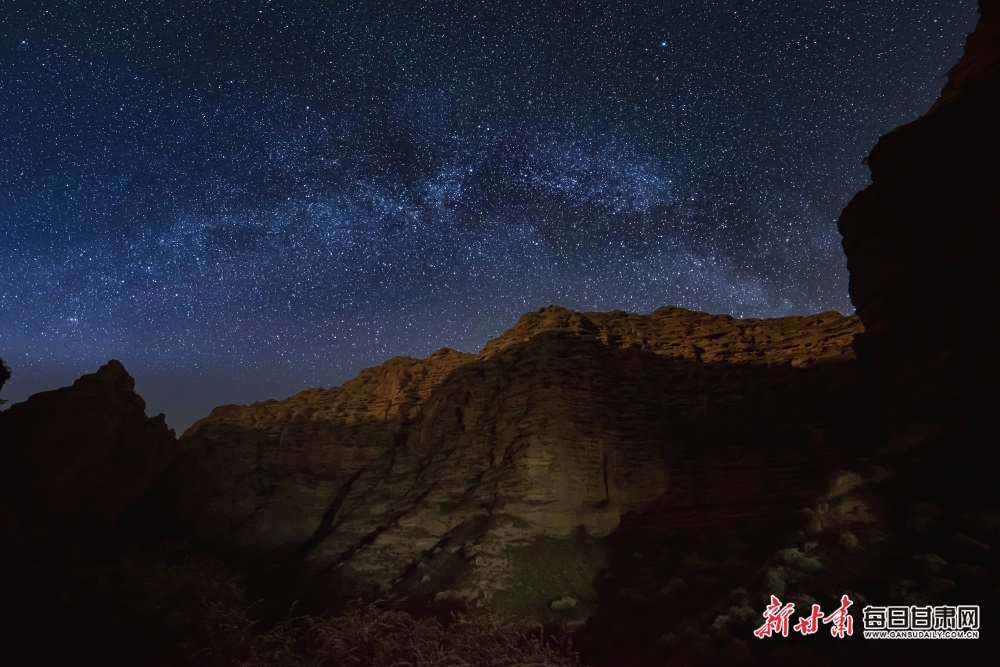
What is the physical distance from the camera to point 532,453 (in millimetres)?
19016

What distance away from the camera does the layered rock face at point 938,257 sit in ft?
37.4

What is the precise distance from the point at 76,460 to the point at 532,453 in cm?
1856

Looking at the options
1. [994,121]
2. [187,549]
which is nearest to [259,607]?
[187,549]

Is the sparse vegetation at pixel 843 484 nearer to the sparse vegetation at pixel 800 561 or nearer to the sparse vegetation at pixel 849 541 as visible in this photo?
the sparse vegetation at pixel 849 541

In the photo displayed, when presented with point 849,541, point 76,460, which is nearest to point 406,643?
point 849,541

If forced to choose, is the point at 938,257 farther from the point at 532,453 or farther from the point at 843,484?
the point at 532,453

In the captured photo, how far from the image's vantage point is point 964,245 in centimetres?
1212

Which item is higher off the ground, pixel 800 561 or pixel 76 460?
pixel 76 460

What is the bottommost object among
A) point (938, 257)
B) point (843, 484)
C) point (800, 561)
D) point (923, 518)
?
point (800, 561)

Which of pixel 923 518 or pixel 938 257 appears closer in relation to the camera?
pixel 923 518

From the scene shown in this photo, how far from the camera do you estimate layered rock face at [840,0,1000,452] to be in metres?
11.4

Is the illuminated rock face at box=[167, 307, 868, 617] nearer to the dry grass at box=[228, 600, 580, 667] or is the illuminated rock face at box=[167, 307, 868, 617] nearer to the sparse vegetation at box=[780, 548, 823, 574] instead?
the dry grass at box=[228, 600, 580, 667]

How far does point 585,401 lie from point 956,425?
11.8m

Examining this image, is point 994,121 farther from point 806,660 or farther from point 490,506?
A: point 490,506
